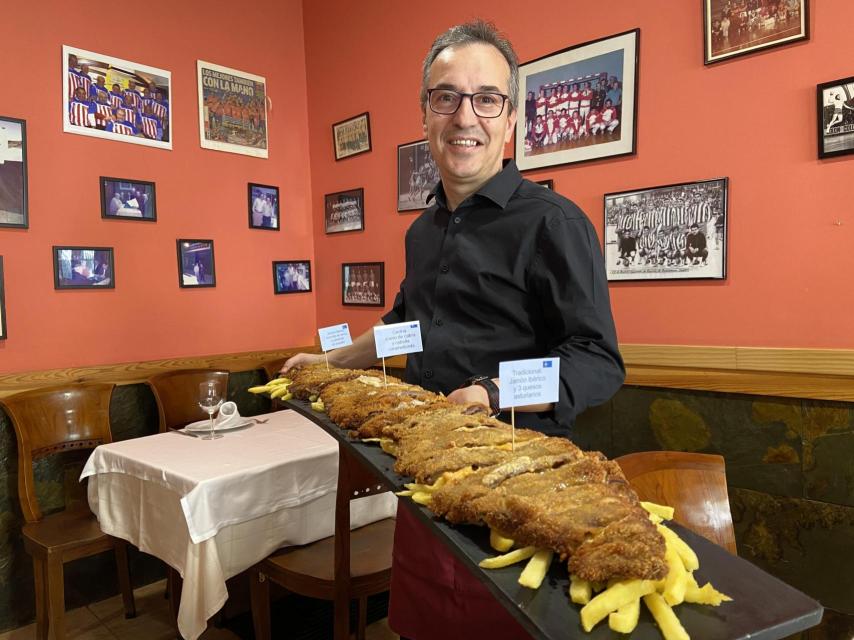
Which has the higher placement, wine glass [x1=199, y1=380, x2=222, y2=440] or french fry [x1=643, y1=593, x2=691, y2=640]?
french fry [x1=643, y1=593, x2=691, y2=640]

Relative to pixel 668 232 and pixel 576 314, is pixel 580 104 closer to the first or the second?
pixel 668 232

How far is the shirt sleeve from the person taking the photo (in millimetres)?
1132

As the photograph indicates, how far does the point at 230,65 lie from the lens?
12.4 ft

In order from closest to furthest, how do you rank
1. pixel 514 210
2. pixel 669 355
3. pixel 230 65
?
pixel 514 210, pixel 669 355, pixel 230 65

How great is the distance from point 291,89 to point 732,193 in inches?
116

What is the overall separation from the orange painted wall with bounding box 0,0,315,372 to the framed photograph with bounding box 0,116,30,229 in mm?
44

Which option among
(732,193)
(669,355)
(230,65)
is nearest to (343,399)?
(669,355)

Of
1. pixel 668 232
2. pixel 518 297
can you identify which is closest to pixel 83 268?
pixel 518 297

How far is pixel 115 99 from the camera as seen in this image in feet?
10.6

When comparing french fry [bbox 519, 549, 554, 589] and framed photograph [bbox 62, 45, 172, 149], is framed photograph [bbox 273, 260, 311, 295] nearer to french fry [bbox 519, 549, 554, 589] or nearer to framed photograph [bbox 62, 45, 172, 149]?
framed photograph [bbox 62, 45, 172, 149]

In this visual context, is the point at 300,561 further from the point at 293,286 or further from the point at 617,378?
the point at 293,286

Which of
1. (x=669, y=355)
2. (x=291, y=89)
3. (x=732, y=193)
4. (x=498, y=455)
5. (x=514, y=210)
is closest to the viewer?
(x=498, y=455)

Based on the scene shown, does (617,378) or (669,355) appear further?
(669,355)

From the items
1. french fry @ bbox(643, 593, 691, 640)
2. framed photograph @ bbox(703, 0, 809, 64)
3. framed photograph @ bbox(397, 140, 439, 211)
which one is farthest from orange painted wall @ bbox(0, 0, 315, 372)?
french fry @ bbox(643, 593, 691, 640)
